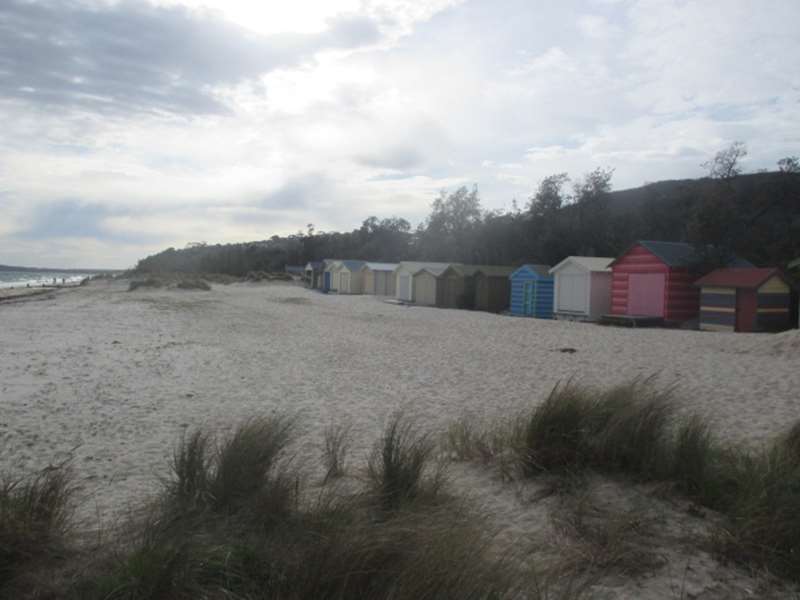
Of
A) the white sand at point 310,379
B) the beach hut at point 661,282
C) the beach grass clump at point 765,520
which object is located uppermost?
the beach hut at point 661,282

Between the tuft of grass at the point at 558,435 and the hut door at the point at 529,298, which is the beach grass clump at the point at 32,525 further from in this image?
the hut door at the point at 529,298

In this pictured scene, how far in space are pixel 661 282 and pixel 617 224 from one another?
19.6 meters

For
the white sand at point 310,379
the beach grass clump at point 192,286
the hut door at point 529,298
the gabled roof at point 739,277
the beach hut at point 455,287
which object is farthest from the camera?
the beach grass clump at point 192,286

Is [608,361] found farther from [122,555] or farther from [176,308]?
[176,308]

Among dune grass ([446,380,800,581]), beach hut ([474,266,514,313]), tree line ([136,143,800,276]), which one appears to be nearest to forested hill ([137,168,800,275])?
tree line ([136,143,800,276])

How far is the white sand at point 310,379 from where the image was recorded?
20.9 ft

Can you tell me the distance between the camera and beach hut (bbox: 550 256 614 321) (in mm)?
24297

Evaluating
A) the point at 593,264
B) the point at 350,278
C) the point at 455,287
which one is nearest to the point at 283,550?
the point at 593,264

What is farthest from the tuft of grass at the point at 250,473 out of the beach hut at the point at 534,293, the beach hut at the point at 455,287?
the beach hut at the point at 455,287

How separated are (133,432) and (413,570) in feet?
17.7

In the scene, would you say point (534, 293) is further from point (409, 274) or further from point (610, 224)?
point (610, 224)

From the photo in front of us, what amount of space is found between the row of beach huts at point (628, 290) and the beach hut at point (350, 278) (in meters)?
11.1

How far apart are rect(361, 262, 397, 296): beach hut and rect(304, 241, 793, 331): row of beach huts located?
23.6 ft

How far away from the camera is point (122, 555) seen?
290 centimetres
